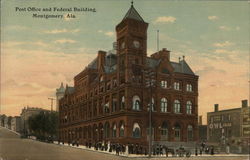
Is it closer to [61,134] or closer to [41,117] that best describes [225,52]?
[61,134]

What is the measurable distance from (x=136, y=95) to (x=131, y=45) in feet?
22.7

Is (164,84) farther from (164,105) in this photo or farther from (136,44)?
(136,44)

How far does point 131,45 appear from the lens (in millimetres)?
48719

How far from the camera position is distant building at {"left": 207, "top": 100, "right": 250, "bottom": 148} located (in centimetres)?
6660

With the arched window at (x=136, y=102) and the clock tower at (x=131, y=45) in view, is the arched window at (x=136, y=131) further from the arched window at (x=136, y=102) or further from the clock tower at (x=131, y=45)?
the clock tower at (x=131, y=45)

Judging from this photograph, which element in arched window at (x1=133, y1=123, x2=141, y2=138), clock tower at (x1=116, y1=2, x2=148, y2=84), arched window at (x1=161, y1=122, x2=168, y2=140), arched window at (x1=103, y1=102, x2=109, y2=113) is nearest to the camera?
clock tower at (x1=116, y1=2, x2=148, y2=84)

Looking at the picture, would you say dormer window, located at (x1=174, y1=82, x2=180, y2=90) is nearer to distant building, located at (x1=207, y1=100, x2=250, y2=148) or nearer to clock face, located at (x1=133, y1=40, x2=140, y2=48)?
clock face, located at (x1=133, y1=40, x2=140, y2=48)

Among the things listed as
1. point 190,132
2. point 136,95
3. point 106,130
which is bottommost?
point 190,132

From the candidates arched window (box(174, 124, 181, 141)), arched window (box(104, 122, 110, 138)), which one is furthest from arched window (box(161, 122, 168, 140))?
arched window (box(104, 122, 110, 138))

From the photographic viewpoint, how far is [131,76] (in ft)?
160

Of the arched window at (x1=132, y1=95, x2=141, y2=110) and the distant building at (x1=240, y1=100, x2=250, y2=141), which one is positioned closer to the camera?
the arched window at (x1=132, y1=95, x2=141, y2=110)

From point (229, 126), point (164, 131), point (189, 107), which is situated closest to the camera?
point (164, 131)

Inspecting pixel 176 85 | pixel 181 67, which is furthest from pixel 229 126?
pixel 176 85

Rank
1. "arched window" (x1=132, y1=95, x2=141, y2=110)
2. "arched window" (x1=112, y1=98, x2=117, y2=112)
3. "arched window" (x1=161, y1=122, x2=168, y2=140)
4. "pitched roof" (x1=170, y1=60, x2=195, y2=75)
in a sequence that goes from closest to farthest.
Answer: "arched window" (x1=132, y1=95, x2=141, y2=110) < "arched window" (x1=112, y1=98, x2=117, y2=112) < "arched window" (x1=161, y1=122, x2=168, y2=140) < "pitched roof" (x1=170, y1=60, x2=195, y2=75)
